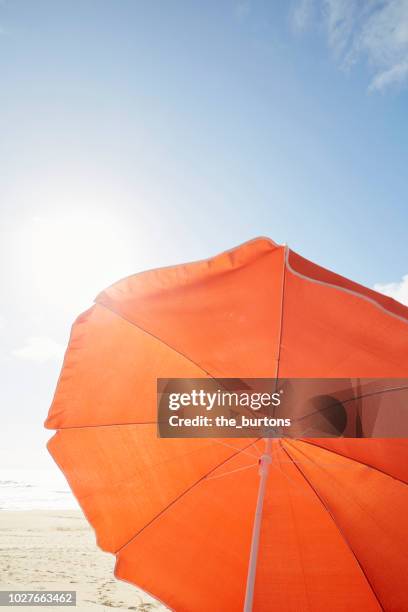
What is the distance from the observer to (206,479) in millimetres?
2736

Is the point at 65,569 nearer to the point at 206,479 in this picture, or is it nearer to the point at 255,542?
the point at 206,479

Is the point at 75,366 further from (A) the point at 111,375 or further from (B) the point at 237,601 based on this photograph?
(B) the point at 237,601

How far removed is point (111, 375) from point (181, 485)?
0.76m

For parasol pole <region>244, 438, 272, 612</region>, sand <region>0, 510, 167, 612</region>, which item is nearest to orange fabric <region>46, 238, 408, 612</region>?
parasol pole <region>244, 438, 272, 612</region>

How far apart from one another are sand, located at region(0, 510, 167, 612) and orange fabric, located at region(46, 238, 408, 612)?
2683mm

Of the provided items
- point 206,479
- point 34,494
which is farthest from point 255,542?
point 34,494

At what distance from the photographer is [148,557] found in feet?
8.89

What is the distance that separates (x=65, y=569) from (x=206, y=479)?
194 inches

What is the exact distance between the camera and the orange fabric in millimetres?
2373

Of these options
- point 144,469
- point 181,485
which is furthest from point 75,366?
point 181,485

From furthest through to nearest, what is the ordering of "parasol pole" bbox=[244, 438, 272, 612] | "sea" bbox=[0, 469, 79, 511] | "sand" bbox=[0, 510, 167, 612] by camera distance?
"sea" bbox=[0, 469, 79, 511] → "sand" bbox=[0, 510, 167, 612] → "parasol pole" bbox=[244, 438, 272, 612]

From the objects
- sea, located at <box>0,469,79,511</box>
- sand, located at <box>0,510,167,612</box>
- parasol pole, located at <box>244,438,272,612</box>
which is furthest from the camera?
sea, located at <box>0,469,79,511</box>

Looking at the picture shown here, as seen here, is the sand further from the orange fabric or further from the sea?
the sea

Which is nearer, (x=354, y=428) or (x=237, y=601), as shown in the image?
(x=354, y=428)
